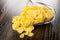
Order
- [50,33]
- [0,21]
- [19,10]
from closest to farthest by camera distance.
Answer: [50,33] → [0,21] → [19,10]

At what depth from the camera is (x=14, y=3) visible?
1.21 m

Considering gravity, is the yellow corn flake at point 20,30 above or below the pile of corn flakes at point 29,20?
below

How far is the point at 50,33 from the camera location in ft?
2.85

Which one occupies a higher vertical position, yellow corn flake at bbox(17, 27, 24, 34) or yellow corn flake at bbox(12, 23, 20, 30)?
yellow corn flake at bbox(12, 23, 20, 30)

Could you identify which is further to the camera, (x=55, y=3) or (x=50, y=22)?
(x=55, y=3)

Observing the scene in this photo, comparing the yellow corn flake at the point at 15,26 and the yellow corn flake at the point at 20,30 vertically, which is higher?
the yellow corn flake at the point at 15,26

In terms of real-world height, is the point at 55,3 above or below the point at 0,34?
above

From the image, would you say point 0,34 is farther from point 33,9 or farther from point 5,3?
point 5,3

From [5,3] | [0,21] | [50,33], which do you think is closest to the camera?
[50,33]

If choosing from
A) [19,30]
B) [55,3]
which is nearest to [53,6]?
[55,3]

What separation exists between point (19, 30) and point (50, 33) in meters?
0.17

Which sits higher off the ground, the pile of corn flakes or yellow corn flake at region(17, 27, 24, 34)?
the pile of corn flakes

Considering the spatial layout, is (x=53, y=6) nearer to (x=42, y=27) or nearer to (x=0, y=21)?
(x=42, y=27)

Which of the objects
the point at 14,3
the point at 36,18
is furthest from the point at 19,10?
the point at 36,18
